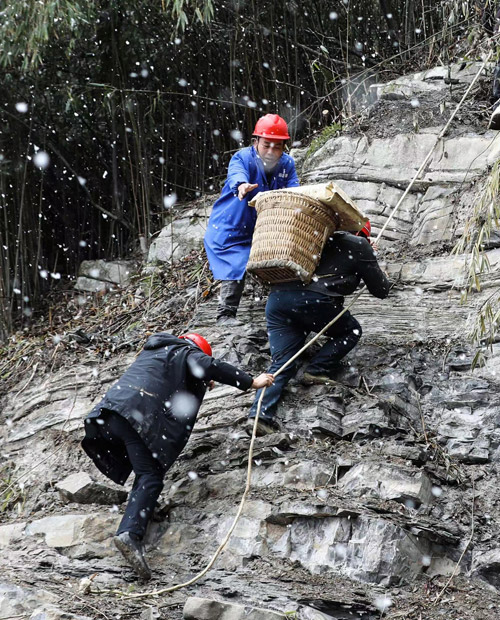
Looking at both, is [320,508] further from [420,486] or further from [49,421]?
[49,421]

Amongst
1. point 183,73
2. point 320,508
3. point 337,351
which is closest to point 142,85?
point 183,73

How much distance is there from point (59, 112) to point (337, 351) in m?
4.87

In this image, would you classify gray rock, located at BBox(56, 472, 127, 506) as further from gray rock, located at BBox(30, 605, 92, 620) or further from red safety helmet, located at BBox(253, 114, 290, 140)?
red safety helmet, located at BBox(253, 114, 290, 140)

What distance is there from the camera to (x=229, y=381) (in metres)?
4.53

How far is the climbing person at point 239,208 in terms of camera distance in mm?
5766

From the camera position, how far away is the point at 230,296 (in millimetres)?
6062

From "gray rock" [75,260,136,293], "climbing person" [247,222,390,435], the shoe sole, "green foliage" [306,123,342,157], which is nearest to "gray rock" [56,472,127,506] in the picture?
the shoe sole

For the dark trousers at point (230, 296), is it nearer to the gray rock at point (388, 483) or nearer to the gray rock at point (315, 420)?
the gray rock at point (315, 420)

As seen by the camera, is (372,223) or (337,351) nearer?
(337,351)

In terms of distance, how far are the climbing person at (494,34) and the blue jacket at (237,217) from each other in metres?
1.44

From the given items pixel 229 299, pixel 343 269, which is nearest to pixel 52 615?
pixel 343 269

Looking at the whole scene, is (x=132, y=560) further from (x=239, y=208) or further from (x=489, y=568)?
(x=239, y=208)

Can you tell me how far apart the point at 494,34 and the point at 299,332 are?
127 inches

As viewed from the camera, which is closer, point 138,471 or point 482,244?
point 138,471
